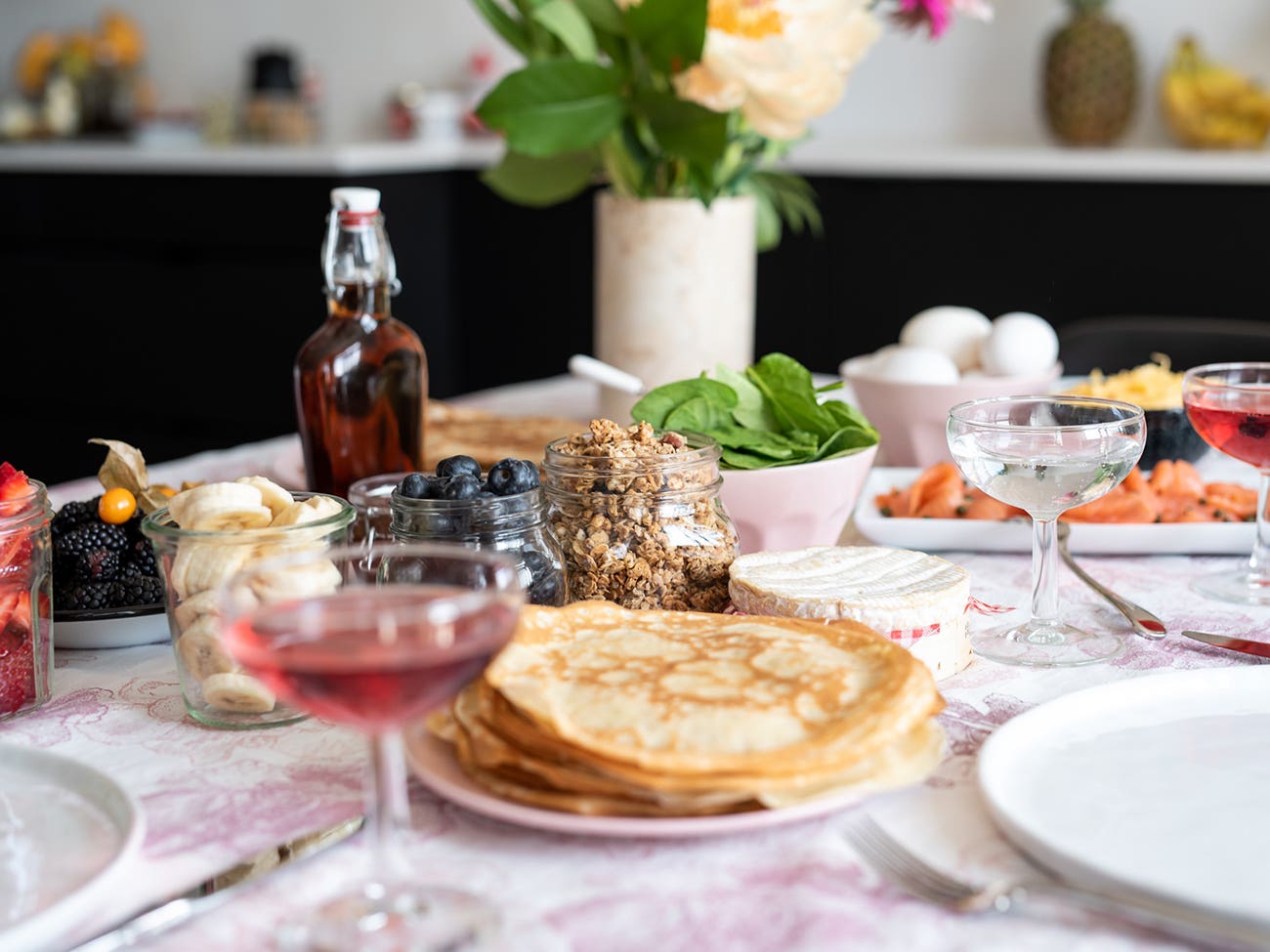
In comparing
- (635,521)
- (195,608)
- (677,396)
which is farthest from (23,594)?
(677,396)

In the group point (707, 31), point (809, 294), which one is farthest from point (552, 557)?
point (809, 294)

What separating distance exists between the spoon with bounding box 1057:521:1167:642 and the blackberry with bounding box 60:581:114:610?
76cm

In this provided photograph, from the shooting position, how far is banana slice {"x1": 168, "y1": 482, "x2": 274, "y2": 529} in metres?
0.90

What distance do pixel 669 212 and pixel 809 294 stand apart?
2.11 metres

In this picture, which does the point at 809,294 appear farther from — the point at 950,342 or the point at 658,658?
the point at 658,658

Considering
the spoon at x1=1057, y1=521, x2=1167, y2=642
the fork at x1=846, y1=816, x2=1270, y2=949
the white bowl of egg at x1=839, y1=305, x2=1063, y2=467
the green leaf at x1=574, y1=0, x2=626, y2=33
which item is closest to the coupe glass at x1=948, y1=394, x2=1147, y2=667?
the spoon at x1=1057, y1=521, x2=1167, y2=642

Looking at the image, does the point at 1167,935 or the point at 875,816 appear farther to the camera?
the point at 875,816

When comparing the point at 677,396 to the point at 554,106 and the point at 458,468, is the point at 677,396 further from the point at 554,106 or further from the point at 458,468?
the point at 554,106

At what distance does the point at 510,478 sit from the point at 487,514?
0.10ft

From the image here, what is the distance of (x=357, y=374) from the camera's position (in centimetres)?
126

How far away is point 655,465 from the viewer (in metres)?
0.99

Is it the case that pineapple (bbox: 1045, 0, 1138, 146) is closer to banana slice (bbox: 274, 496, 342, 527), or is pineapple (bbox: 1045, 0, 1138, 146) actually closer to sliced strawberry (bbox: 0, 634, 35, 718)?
banana slice (bbox: 274, 496, 342, 527)

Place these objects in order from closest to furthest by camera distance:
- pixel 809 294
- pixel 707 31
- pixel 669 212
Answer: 1. pixel 707 31
2. pixel 669 212
3. pixel 809 294

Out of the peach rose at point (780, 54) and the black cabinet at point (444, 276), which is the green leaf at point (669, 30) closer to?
the peach rose at point (780, 54)
